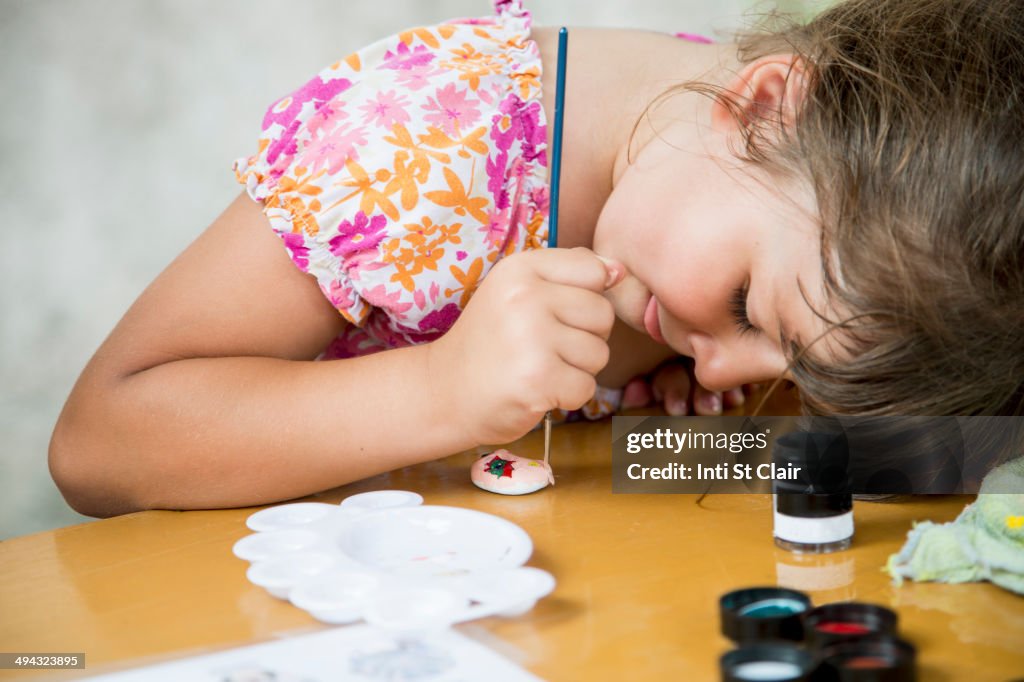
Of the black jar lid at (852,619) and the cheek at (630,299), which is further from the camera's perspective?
the cheek at (630,299)

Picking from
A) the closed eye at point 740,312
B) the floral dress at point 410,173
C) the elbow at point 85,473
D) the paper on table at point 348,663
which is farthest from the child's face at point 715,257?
the elbow at point 85,473

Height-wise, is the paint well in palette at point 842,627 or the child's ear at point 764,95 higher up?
the child's ear at point 764,95

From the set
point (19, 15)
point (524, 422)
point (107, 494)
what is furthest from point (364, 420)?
point (19, 15)

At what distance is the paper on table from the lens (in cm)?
51

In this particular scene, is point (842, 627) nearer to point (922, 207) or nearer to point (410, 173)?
point (922, 207)

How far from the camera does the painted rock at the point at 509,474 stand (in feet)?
2.63

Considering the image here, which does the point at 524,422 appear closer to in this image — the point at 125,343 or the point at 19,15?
the point at 125,343

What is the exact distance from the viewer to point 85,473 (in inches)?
33.6

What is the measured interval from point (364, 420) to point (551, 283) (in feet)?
0.61

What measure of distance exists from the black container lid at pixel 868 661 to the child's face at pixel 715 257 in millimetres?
253

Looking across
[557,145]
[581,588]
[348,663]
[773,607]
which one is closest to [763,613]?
[773,607]

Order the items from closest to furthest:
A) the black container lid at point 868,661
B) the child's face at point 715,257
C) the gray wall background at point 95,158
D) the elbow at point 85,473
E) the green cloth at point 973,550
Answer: the black container lid at point 868,661 → the green cloth at point 973,550 → the child's face at point 715,257 → the elbow at point 85,473 → the gray wall background at point 95,158

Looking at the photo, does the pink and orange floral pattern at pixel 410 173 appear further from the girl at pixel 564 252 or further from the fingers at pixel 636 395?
the fingers at pixel 636 395

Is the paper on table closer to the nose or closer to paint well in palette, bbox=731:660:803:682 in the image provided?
paint well in palette, bbox=731:660:803:682
